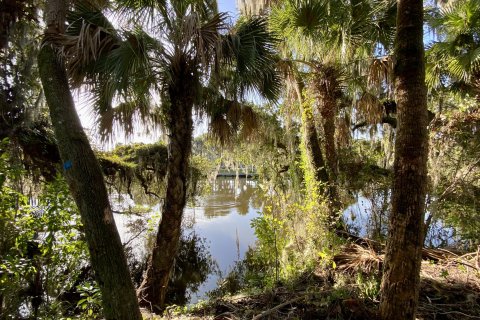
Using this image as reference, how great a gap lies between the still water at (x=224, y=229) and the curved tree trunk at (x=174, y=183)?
1.38 metres

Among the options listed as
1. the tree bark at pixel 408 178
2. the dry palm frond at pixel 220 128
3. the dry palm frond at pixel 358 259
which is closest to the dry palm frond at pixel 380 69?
the dry palm frond at pixel 220 128

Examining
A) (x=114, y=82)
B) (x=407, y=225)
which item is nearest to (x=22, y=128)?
(x=114, y=82)

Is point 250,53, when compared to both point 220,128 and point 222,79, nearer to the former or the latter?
point 222,79

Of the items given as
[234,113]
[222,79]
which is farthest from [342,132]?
[222,79]

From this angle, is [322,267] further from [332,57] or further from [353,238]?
[332,57]

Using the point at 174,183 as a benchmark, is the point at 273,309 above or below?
below

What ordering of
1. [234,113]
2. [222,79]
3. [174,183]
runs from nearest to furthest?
[174,183]
[222,79]
[234,113]

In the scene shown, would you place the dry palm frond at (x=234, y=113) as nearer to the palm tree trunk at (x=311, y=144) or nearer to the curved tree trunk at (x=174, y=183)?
the curved tree trunk at (x=174, y=183)

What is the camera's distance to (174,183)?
4.58 m

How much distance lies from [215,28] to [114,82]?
159cm

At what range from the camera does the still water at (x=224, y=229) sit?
9.12 meters

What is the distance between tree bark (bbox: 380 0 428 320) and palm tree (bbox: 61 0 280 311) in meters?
2.21

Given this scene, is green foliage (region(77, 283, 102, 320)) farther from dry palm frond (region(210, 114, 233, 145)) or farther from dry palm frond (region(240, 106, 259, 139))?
dry palm frond (region(240, 106, 259, 139))

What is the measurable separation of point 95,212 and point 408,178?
8.91 feet
